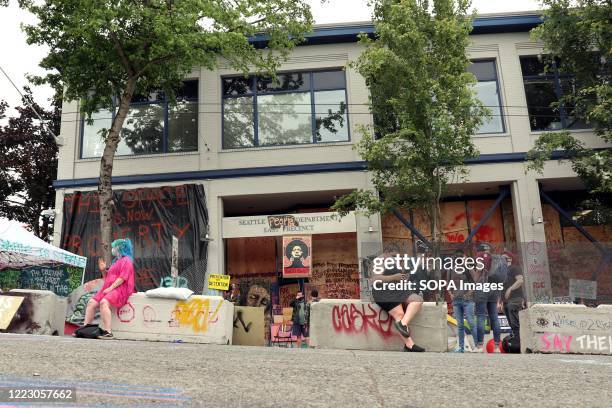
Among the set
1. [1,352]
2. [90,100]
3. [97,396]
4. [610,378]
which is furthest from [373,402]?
[90,100]

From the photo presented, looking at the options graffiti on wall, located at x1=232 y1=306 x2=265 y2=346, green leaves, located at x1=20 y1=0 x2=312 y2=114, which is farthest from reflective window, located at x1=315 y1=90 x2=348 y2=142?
graffiti on wall, located at x1=232 y1=306 x2=265 y2=346

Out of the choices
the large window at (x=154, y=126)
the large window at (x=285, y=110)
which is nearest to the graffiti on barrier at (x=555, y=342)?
the large window at (x=285, y=110)

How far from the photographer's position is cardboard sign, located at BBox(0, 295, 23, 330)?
29.7 ft

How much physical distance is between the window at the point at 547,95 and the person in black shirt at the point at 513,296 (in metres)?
8.33

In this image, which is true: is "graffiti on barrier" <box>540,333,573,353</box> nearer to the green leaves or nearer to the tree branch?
the green leaves

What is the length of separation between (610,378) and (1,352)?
5528mm

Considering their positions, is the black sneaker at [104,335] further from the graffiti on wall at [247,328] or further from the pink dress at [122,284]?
the graffiti on wall at [247,328]

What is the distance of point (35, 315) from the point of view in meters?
9.23

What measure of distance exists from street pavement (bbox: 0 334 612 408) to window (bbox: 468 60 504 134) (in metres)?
12.7

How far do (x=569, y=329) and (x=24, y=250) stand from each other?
11.6m

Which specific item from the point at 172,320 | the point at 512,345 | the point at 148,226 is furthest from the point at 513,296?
the point at 148,226

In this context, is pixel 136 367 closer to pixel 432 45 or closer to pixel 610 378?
pixel 610 378

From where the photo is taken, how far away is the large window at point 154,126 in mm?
17172

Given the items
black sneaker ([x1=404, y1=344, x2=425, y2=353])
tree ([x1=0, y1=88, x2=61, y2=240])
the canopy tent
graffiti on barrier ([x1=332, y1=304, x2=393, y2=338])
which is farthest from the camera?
tree ([x1=0, y1=88, x2=61, y2=240])
